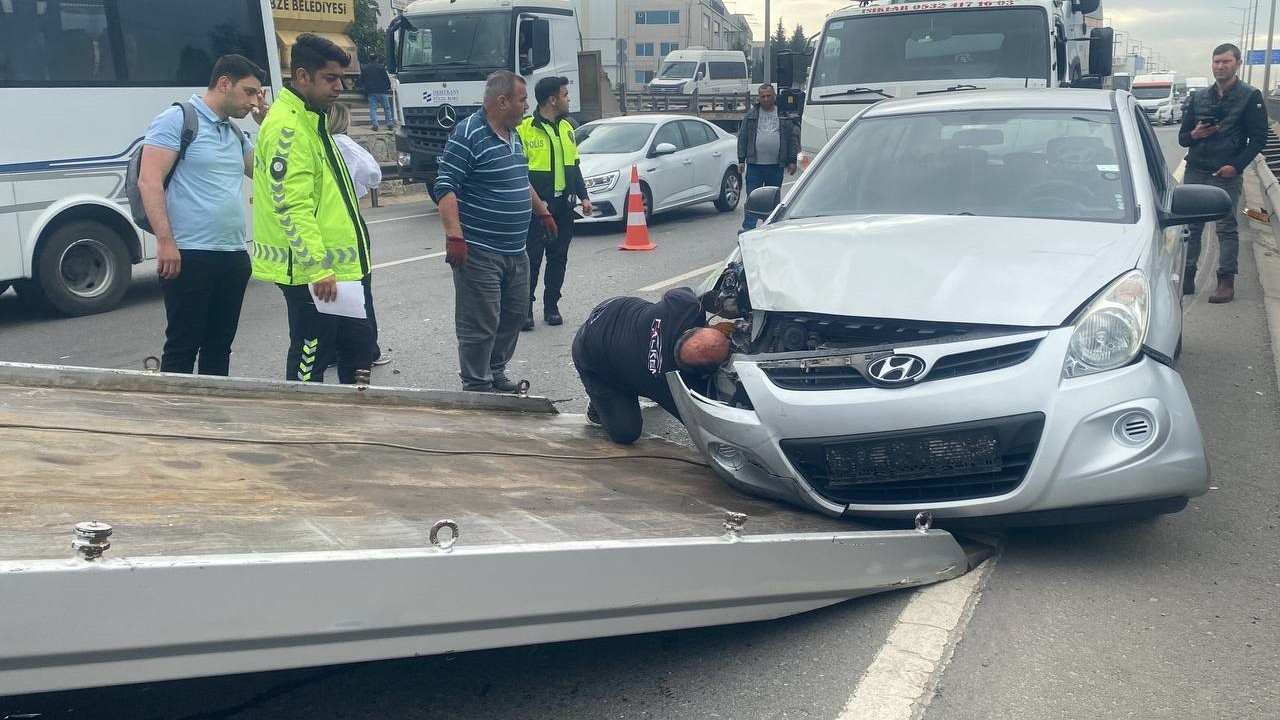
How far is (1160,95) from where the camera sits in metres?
53.9

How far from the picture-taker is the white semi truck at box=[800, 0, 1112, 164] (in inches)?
444

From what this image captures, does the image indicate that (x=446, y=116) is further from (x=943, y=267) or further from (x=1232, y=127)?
(x=943, y=267)

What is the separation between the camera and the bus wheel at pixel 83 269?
9273mm

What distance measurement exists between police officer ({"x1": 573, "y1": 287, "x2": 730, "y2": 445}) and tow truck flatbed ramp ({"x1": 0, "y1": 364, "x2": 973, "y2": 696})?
28cm

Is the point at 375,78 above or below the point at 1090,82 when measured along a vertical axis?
above

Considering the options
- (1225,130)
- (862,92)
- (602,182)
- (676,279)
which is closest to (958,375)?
(1225,130)

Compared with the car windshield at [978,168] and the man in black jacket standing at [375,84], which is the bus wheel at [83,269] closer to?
the car windshield at [978,168]

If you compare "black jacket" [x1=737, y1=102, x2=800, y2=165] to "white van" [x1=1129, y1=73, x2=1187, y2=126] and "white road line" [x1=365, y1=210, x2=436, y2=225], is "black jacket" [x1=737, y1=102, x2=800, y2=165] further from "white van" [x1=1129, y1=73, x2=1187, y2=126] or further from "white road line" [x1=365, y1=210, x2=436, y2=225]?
"white van" [x1=1129, y1=73, x2=1187, y2=126]

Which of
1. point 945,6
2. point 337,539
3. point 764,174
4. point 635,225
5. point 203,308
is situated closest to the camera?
point 337,539

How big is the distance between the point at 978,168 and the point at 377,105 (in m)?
24.8

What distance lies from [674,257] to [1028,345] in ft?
29.5

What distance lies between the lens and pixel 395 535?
108 inches

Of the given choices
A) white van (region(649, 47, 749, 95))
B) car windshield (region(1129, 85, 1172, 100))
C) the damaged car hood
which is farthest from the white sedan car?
car windshield (region(1129, 85, 1172, 100))

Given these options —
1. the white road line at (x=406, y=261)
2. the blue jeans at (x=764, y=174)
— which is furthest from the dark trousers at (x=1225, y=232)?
the white road line at (x=406, y=261)
